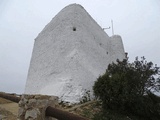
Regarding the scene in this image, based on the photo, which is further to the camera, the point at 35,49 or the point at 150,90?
the point at 35,49

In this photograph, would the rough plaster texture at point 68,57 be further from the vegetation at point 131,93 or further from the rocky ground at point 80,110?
the vegetation at point 131,93

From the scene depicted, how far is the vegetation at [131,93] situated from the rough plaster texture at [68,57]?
7.28 ft

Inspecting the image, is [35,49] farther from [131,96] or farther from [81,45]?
[131,96]

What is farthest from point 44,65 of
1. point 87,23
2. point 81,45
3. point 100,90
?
point 100,90

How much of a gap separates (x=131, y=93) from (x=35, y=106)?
210 inches

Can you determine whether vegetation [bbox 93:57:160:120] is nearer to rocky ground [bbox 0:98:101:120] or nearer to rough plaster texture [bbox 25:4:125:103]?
rocky ground [bbox 0:98:101:120]

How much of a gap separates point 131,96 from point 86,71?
4.10m

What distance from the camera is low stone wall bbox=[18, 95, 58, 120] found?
2424 millimetres

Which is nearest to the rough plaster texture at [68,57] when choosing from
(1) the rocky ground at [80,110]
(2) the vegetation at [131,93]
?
(1) the rocky ground at [80,110]

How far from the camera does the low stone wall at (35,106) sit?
242cm

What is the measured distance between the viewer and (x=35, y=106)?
249 cm

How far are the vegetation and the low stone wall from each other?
4.31m

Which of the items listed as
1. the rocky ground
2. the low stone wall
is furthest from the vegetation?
the low stone wall

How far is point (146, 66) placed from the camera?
835 centimetres
